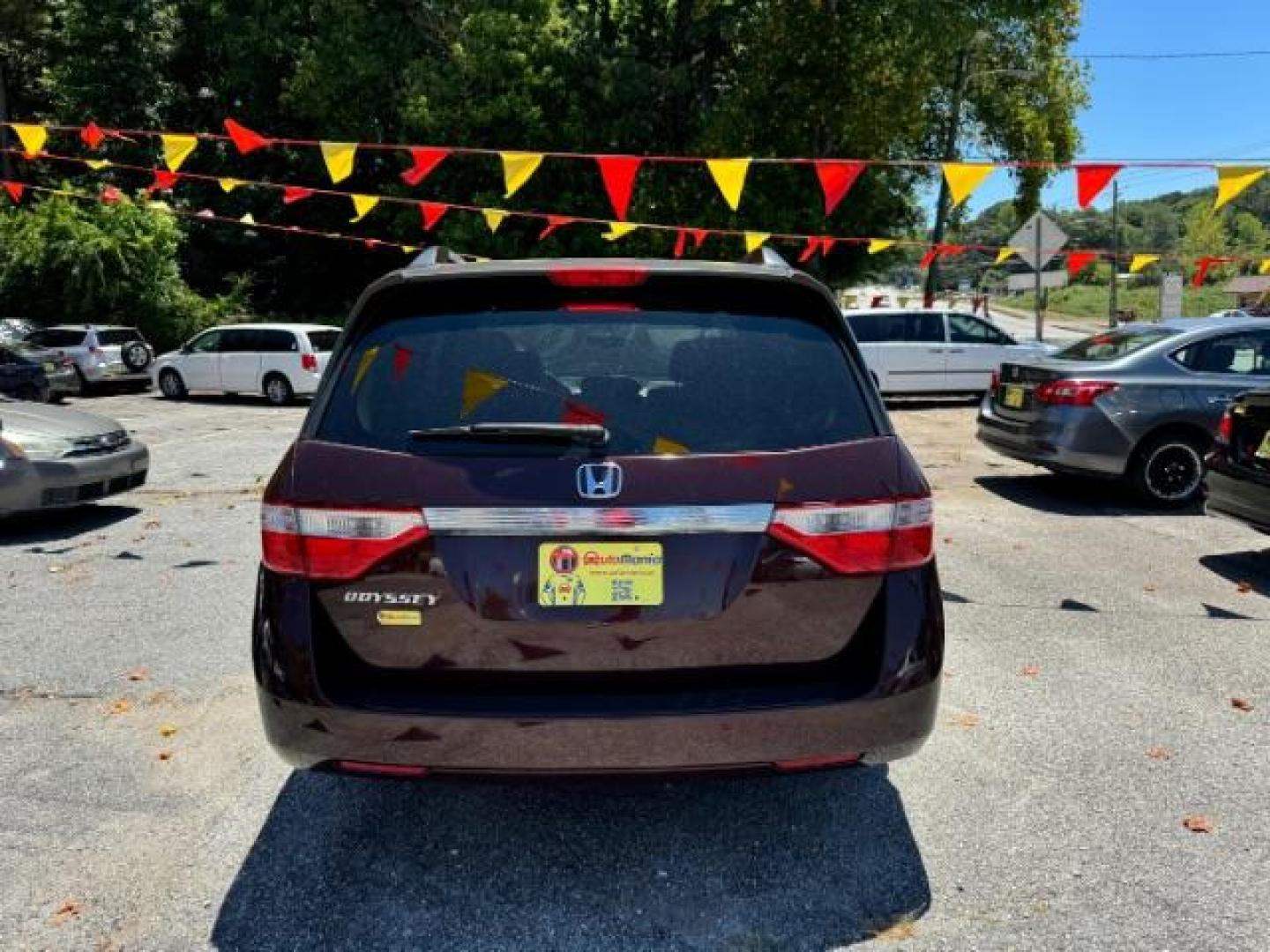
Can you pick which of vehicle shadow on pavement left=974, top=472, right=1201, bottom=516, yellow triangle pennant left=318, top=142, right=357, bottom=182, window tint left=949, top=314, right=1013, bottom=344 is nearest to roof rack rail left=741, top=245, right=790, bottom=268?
vehicle shadow on pavement left=974, top=472, right=1201, bottom=516

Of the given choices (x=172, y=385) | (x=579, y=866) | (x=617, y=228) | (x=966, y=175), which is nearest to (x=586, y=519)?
(x=579, y=866)

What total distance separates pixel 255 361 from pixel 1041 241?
575 inches

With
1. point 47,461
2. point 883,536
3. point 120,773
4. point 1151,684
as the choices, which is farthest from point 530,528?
point 47,461

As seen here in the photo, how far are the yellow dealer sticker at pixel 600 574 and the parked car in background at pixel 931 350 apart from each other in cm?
1583

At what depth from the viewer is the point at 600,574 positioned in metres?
2.47

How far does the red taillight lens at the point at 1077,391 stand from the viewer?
8.37 m

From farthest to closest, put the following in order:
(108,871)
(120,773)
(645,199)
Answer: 1. (645,199)
2. (120,773)
3. (108,871)

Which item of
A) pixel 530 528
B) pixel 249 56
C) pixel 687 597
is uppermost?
pixel 249 56

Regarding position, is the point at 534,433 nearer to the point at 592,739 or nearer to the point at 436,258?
the point at 592,739

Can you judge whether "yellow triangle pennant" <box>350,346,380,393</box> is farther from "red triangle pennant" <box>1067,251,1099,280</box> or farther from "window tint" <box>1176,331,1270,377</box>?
"red triangle pennant" <box>1067,251,1099,280</box>

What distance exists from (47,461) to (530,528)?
655cm

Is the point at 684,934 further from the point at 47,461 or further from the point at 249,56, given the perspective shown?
the point at 249,56

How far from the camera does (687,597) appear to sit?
248 centimetres

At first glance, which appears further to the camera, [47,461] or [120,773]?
[47,461]
